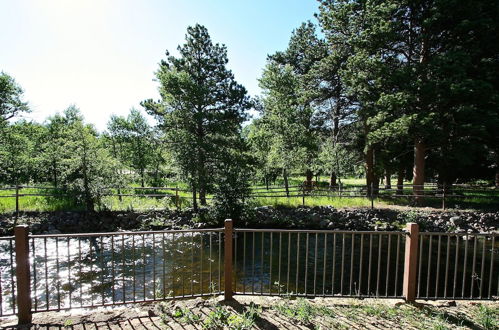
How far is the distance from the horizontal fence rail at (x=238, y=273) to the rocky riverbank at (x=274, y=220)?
4.24ft

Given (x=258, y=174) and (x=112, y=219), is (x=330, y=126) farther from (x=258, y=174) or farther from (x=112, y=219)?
(x=112, y=219)

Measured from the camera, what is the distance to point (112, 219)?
15164mm

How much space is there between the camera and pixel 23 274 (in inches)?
161

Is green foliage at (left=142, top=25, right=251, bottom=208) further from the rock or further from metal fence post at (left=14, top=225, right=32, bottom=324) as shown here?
metal fence post at (left=14, top=225, right=32, bottom=324)

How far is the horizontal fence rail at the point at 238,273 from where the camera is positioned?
4914 millimetres

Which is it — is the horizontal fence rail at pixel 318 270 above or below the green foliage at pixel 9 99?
below

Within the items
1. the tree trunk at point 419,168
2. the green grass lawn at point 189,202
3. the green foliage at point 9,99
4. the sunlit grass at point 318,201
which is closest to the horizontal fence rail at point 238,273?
the green grass lawn at point 189,202

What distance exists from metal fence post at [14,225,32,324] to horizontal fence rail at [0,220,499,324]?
0.04 feet

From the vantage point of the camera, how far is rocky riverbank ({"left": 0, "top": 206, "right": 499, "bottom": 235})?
1395 cm

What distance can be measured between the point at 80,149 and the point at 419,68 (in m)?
17.2

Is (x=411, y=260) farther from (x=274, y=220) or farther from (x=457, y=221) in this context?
(x=457, y=221)

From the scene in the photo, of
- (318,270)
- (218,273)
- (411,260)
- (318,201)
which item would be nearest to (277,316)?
(411,260)

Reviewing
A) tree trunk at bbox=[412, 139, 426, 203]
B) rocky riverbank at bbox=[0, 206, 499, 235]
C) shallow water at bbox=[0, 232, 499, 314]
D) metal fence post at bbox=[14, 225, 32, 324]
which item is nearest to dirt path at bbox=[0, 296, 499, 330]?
metal fence post at bbox=[14, 225, 32, 324]

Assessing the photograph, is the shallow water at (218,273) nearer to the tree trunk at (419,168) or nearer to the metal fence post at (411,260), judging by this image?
the metal fence post at (411,260)
